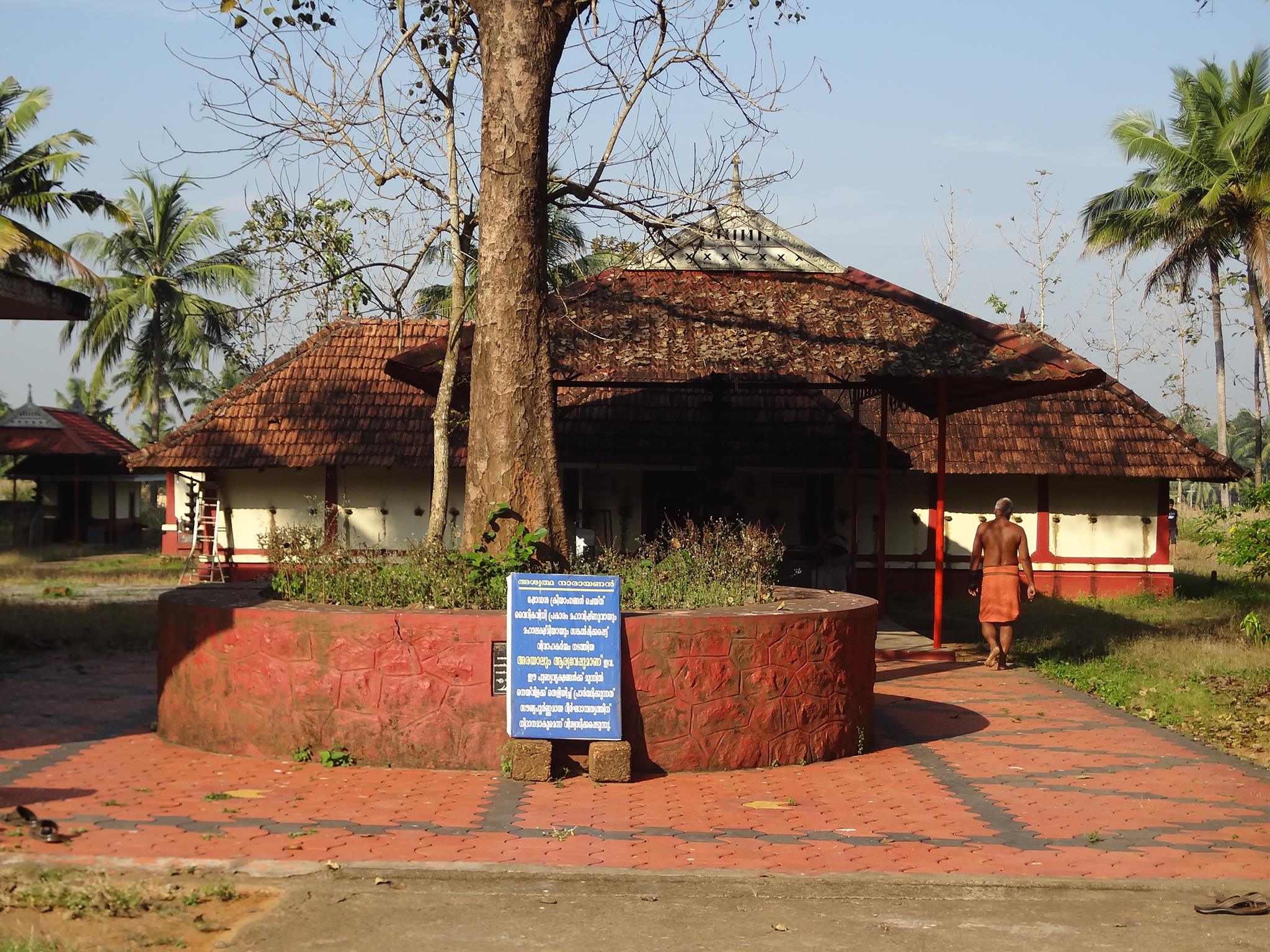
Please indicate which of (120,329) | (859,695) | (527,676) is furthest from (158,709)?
(120,329)

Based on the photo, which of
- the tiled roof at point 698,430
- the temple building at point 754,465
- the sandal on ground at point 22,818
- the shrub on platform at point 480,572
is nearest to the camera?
the sandal on ground at point 22,818

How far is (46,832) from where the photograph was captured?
651cm

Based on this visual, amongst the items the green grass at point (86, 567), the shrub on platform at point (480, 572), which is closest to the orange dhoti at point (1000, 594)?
the shrub on platform at point (480, 572)

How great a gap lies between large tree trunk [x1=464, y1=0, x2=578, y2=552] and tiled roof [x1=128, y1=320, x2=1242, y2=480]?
9.86 meters

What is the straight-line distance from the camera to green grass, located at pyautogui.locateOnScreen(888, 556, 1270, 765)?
1122cm

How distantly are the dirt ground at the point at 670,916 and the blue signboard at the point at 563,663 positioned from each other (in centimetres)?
210

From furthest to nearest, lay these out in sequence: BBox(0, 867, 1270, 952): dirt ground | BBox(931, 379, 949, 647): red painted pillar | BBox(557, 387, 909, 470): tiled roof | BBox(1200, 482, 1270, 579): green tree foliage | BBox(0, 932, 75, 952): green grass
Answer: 1. BBox(557, 387, 909, 470): tiled roof
2. BBox(931, 379, 949, 647): red painted pillar
3. BBox(1200, 482, 1270, 579): green tree foliage
4. BBox(0, 867, 1270, 952): dirt ground
5. BBox(0, 932, 75, 952): green grass

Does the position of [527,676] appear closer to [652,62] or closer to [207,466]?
[652,62]

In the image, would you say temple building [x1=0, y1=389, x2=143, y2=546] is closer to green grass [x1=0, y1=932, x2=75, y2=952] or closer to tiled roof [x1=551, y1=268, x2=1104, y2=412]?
tiled roof [x1=551, y1=268, x2=1104, y2=412]

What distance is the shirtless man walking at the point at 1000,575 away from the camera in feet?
45.7

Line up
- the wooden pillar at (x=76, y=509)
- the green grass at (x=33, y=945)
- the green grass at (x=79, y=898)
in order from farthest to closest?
the wooden pillar at (x=76, y=509) → the green grass at (x=79, y=898) → the green grass at (x=33, y=945)

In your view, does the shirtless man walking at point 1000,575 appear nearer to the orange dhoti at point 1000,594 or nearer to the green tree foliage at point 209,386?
the orange dhoti at point 1000,594

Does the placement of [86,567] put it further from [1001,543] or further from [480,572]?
[480,572]

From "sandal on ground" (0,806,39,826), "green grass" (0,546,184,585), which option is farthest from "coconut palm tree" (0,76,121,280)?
"sandal on ground" (0,806,39,826)
